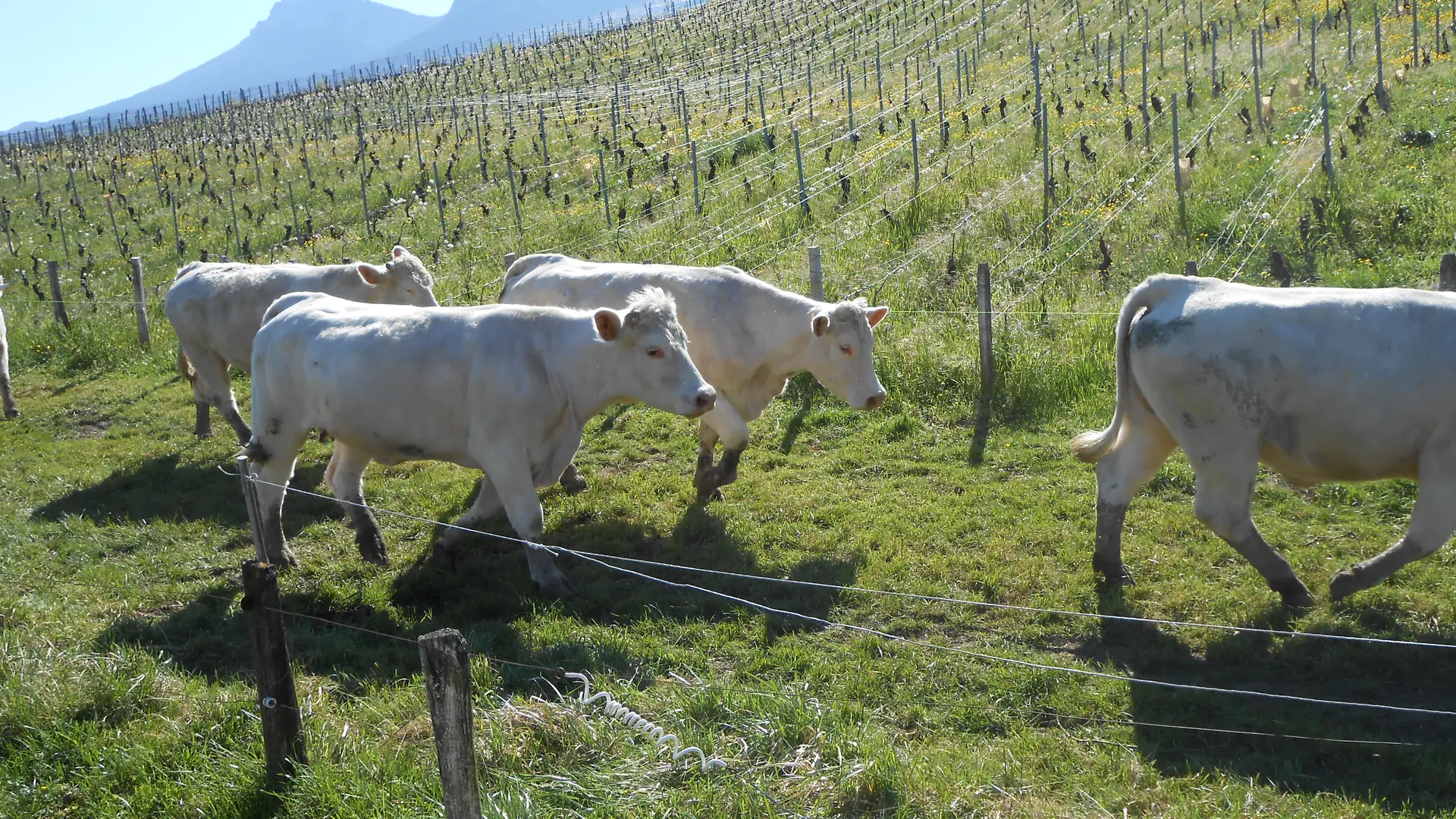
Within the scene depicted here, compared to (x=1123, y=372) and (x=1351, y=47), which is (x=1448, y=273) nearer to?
(x=1123, y=372)

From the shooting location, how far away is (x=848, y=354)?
913 centimetres

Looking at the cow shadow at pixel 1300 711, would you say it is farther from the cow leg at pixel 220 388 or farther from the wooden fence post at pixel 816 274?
the cow leg at pixel 220 388

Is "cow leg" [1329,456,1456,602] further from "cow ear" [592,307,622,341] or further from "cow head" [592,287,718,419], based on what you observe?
"cow ear" [592,307,622,341]

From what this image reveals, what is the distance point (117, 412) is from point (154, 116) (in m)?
70.5

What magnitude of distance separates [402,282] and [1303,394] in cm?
782

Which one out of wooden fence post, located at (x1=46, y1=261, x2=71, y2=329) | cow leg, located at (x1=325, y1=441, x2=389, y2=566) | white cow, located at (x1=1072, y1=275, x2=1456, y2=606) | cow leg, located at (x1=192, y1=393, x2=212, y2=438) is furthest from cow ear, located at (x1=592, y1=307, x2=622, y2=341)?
wooden fence post, located at (x1=46, y1=261, x2=71, y2=329)

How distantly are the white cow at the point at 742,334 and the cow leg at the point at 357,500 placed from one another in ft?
6.27

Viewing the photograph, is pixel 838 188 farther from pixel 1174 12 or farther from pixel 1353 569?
pixel 1174 12

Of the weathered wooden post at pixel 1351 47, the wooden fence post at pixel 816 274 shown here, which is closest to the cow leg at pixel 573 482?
the wooden fence post at pixel 816 274

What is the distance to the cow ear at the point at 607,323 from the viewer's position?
6848 mm

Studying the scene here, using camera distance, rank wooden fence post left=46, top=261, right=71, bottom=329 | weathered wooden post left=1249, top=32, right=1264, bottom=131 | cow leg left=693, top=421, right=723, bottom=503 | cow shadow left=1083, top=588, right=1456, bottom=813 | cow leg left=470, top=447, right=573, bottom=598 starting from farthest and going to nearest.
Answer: weathered wooden post left=1249, top=32, right=1264, bottom=131 < wooden fence post left=46, top=261, right=71, bottom=329 < cow leg left=693, top=421, right=723, bottom=503 < cow leg left=470, top=447, right=573, bottom=598 < cow shadow left=1083, top=588, right=1456, bottom=813

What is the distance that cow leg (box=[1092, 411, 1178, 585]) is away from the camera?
22.2 ft

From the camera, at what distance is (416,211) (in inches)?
1002

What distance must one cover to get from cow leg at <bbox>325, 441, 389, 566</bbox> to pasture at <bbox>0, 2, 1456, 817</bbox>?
17 cm
